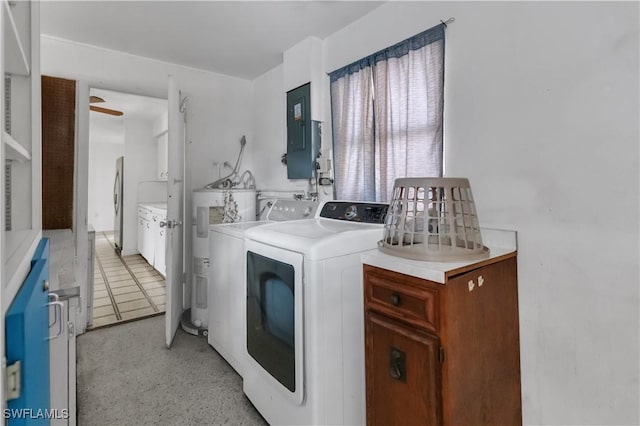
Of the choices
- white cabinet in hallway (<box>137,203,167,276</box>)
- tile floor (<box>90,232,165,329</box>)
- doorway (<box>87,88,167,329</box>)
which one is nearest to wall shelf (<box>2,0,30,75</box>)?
doorway (<box>87,88,167,329</box>)

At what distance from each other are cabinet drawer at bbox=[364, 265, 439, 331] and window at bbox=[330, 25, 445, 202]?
812 mm

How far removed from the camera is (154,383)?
6.69ft

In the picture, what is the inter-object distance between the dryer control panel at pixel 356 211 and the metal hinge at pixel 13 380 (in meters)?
1.52

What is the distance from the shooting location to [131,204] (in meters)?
5.75

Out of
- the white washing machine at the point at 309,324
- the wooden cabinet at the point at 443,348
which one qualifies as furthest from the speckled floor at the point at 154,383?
the wooden cabinet at the point at 443,348

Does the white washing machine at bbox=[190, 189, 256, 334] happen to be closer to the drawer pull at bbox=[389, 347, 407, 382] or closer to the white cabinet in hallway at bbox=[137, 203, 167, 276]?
the white cabinet in hallway at bbox=[137, 203, 167, 276]

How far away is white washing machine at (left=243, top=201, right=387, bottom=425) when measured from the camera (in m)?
1.38

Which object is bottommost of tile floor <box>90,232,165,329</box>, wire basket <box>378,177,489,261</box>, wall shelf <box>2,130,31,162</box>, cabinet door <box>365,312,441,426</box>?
tile floor <box>90,232,165,329</box>

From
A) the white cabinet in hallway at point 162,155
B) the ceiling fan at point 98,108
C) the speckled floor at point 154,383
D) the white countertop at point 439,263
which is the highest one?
the ceiling fan at point 98,108

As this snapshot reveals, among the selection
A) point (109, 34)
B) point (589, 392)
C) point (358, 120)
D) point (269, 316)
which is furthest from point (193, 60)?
point (589, 392)

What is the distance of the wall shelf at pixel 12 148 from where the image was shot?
815 millimetres

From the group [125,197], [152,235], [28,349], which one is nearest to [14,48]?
[28,349]

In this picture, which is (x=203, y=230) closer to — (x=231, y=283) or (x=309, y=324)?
(x=231, y=283)

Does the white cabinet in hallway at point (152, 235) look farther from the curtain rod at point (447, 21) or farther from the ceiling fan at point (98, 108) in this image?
Result: the curtain rod at point (447, 21)
